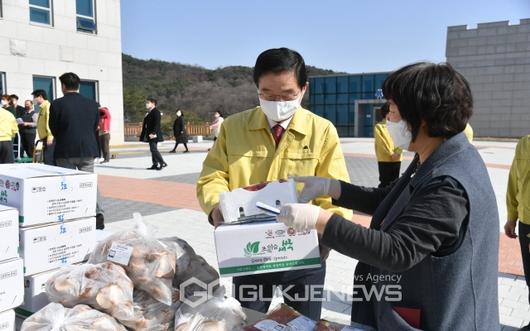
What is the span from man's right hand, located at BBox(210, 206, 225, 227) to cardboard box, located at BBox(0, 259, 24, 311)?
76 cm

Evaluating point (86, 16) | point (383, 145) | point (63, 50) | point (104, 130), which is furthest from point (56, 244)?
point (86, 16)

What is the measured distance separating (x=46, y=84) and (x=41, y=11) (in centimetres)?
276

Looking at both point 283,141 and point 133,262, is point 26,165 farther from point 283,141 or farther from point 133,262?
point 283,141

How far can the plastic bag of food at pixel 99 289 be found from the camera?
1.54 metres

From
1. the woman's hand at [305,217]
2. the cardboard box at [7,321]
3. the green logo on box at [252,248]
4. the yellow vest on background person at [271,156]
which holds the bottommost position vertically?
the cardboard box at [7,321]

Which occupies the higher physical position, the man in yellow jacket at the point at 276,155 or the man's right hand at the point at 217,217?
the man in yellow jacket at the point at 276,155

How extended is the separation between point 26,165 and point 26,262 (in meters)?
0.59

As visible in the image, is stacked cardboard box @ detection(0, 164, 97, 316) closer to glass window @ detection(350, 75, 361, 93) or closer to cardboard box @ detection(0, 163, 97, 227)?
cardboard box @ detection(0, 163, 97, 227)

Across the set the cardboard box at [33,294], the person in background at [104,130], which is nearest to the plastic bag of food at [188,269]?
the cardboard box at [33,294]

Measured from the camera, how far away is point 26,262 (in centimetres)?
187

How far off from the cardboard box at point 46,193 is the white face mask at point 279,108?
84 centimetres

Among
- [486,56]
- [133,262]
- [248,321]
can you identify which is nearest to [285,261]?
[248,321]

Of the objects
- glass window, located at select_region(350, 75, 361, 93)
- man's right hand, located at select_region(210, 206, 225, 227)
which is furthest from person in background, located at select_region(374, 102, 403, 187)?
glass window, located at select_region(350, 75, 361, 93)

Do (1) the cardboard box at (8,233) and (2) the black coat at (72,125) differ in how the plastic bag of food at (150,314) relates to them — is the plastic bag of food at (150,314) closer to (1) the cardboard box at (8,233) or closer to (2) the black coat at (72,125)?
(1) the cardboard box at (8,233)
